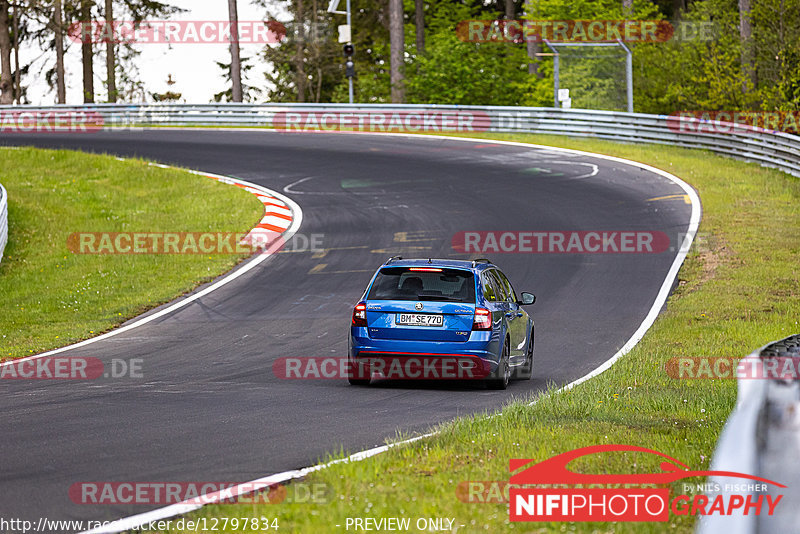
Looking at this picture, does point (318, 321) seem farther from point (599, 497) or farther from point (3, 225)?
point (599, 497)

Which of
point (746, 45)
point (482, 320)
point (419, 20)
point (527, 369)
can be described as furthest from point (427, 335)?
point (419, 20)

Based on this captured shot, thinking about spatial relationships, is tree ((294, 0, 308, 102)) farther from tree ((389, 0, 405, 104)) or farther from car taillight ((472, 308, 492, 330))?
car taillight ((472, 308, 492, 330))

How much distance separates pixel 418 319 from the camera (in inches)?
467

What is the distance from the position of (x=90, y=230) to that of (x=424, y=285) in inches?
556

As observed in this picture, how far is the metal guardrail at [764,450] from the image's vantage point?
4.51 metres

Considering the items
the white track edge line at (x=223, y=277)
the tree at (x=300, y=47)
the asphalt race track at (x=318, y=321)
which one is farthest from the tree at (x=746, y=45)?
the tree at (x=300, y=47)

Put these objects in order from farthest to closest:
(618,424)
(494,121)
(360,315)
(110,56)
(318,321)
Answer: (110,56)
(494,121)
(318,321)
(360,315)
(618,424)

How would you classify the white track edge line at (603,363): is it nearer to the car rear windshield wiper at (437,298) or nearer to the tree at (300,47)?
the car rear windshield wiper at (437,298)

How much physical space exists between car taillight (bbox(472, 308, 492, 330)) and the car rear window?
0.54 feet

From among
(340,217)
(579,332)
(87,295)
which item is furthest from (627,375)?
(340,217)

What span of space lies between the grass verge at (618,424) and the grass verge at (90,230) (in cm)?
858

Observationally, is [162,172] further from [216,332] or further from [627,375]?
[627,375]

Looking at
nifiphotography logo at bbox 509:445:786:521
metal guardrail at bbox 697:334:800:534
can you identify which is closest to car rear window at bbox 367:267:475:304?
nifiphotography logo at bbox 509:445:786:521

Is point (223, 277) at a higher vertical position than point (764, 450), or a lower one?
lower
